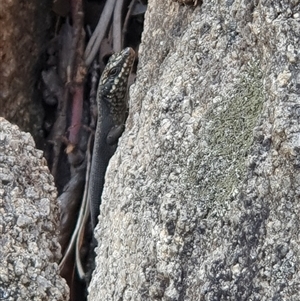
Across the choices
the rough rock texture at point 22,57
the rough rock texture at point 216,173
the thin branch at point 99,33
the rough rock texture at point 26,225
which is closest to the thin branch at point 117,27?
the thin branch at point 99,33

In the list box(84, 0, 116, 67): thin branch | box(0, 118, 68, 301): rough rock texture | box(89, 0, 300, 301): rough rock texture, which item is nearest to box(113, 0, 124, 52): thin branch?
box(84, 0, 116, 67): thin branch

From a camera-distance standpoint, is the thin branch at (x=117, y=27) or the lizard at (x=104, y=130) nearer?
the lizard at (x=104, y=130)

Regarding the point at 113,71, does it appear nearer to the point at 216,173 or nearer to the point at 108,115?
the point at 108,115

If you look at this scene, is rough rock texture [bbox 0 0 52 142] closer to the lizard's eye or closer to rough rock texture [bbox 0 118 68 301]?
the lizard's eye

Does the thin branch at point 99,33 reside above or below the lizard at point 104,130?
above

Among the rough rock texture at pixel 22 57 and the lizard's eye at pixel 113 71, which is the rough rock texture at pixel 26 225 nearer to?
the lizard's eye at pixel 113 71

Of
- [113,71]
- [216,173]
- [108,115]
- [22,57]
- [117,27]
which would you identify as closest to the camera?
[216,173]

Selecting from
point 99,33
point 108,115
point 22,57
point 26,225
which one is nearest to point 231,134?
point 26,225
